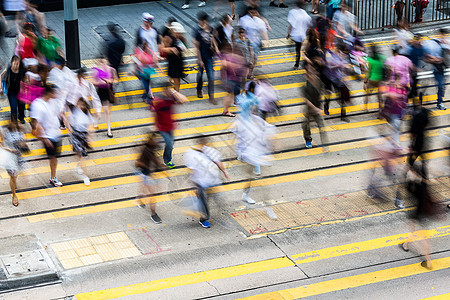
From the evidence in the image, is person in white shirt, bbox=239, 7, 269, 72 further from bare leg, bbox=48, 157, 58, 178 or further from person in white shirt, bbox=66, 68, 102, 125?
bare leg, bbox=48, 157, 58, 178

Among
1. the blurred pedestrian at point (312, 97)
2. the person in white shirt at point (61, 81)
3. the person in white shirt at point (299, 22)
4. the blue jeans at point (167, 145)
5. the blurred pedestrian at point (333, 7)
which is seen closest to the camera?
the blue jeans at point (167, 145)

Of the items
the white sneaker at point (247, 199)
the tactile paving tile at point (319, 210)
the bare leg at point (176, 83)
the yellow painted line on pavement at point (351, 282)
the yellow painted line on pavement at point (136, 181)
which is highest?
the bare leg at point (176, 83)

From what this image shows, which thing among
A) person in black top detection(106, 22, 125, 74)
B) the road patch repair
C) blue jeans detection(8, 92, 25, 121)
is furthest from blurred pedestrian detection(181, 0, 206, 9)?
the road patch repair

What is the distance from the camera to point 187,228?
39.3ft

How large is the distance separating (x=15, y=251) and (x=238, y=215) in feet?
11.6

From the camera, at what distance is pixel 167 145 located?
1365 centimetres

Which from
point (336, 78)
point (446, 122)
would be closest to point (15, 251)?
point (336, 78)

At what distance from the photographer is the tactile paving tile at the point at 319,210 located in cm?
1207

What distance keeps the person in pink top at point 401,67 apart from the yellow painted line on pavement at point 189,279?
17.7 feet

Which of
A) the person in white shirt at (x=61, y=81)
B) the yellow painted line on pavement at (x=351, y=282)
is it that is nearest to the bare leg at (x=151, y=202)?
the yellow painted line on pavement at (x=351, y=282)

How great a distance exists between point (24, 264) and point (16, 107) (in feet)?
18.3

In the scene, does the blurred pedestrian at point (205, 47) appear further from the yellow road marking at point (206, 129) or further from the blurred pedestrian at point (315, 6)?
the blurred pedestrian at point (315, 6)

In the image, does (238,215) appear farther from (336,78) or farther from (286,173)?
(336,78)

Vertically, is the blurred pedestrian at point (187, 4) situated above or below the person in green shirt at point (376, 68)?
below
